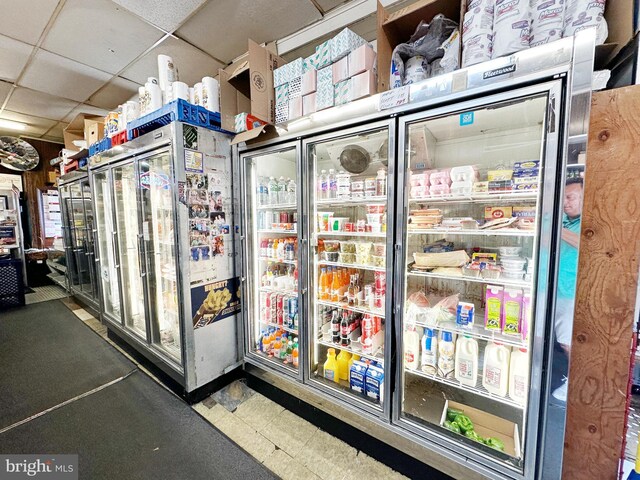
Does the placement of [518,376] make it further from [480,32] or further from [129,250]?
[129,250]

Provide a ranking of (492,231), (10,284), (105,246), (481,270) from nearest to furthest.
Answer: (492,231) < (481,270) < (105,246) < (10,284)

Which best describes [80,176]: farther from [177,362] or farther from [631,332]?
[631,332]

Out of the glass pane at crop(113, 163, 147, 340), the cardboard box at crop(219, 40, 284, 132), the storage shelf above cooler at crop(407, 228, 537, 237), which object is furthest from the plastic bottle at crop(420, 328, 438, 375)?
the glass pane at crop(113, 163, 147, 340)

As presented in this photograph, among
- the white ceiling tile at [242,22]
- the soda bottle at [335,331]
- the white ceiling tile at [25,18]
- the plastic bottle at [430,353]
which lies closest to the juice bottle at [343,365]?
the soda bottle at [335,331]

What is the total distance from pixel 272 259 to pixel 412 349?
4.32 feet

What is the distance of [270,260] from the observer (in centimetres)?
240

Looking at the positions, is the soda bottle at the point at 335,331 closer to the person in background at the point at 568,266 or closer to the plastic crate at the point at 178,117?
the person in background at the point at 568,266

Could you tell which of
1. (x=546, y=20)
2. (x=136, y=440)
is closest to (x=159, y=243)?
(x=136, y=440)

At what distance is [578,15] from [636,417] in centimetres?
191

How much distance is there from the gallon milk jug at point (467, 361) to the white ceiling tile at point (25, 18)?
3.80m

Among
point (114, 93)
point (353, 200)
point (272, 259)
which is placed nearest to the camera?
point (353, 200)

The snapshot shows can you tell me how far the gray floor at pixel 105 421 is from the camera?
1.68m

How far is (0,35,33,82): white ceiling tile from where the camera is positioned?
2471mm

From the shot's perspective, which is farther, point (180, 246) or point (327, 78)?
point (180, 246)
